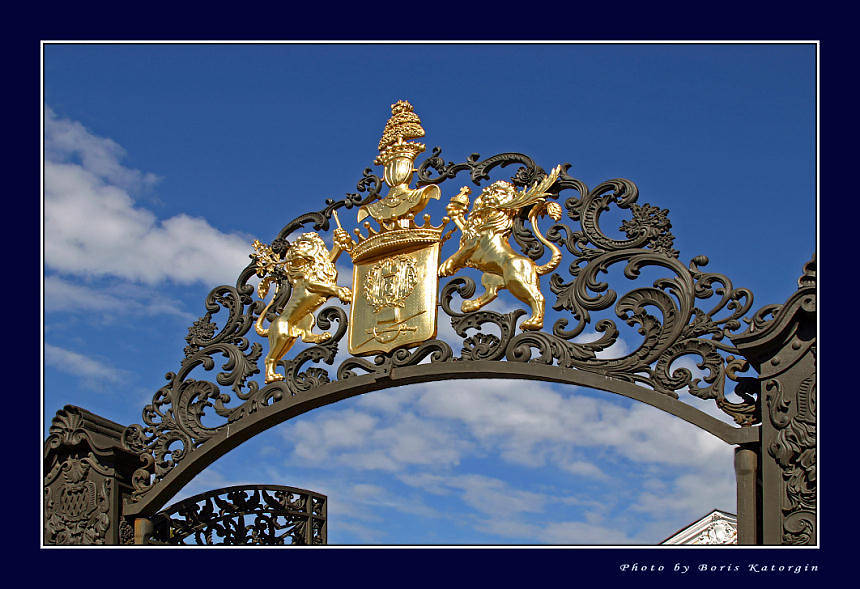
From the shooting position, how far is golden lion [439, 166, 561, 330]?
812 cm

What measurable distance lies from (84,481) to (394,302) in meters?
2.51

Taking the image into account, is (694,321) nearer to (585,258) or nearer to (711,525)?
(585,258)

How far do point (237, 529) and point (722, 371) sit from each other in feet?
13.0

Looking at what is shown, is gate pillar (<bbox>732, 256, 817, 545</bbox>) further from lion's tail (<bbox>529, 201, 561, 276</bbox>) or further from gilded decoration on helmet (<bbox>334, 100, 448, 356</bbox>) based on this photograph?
gilded decoration on helmet (<bbox>334, 100, 448, 356</bbox>)

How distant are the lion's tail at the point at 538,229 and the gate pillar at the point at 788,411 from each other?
4.44ft

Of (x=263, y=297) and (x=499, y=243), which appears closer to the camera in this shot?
(x=499, y=243)

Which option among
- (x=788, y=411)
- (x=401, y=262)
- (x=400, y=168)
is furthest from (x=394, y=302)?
(x=788, y=411)

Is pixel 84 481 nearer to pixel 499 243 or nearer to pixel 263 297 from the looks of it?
pixel 263 297

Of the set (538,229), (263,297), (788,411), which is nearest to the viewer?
(788,411)

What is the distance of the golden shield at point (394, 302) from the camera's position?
8.30m

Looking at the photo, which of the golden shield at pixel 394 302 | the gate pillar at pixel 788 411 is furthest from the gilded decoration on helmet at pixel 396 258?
the gate pillar at pixel 788 411

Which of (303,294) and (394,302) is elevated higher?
(303,294)

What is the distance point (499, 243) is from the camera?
8297 mm
